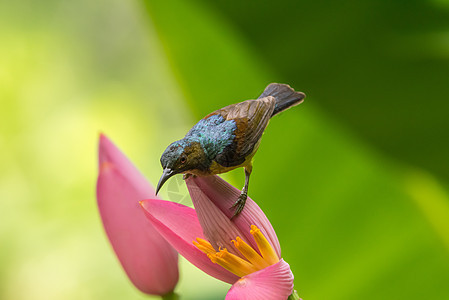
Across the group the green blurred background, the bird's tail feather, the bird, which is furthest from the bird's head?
the green blurred background

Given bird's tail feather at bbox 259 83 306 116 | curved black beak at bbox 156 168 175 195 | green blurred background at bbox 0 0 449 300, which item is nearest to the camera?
curved black beak at bbox 156 168 175 195

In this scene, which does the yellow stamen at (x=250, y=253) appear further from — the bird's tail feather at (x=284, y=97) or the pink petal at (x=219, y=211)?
the bird's tail feather at (x=284, y=97)

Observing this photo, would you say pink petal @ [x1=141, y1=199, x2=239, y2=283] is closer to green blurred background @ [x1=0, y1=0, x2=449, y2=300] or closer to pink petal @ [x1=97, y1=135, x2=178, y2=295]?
pink petal @ [x1=97, y1=135, x2=178, y2=295]

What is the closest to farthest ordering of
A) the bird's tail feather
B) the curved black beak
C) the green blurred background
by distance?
the curved black beak → the bird's tail feather → the green blurred background

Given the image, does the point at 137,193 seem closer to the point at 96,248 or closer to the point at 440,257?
the point at 440,257

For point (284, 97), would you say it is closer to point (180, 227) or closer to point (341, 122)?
point (180, 227)

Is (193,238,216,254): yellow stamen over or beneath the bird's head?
beneath

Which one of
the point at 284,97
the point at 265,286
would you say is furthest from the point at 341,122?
the point at 265,286
